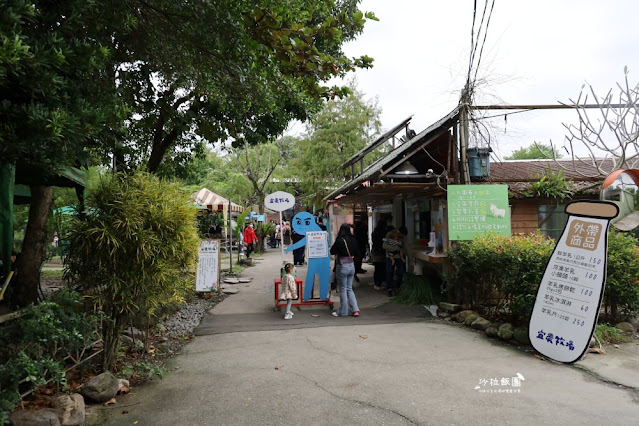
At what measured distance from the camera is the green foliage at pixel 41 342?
3.56 metres

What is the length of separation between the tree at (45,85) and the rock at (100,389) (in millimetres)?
2296

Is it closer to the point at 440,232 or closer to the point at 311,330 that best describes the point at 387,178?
the point at 440,232

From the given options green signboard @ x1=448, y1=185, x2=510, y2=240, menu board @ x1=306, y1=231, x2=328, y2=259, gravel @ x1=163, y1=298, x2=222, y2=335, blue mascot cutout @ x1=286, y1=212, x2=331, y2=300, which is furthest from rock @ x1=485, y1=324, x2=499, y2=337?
gravel @ x1=163, y1=298, x2=222, y2=335

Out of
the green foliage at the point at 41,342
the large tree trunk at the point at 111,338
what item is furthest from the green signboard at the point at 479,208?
the green foliage at the point at 41,342

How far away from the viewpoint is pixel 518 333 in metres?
5.99

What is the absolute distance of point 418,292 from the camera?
8.98 meters

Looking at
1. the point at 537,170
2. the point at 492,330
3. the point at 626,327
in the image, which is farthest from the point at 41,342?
the point at 537,170

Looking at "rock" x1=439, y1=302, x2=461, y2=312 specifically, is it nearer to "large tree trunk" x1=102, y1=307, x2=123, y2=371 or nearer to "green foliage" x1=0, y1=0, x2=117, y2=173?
"large tree trunk" x1=102, y1=307, x2=123, y2=371

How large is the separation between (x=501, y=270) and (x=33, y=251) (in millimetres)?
7173

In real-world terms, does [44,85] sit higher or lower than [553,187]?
higher

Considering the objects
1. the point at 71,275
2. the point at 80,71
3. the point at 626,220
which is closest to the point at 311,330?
the point at 71,275

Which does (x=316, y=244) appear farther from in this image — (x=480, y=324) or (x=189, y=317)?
(x=480, y=324)

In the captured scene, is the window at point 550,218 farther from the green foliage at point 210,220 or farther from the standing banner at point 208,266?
the green foliage at point 210,220

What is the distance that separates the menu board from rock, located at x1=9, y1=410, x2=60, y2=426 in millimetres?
5774
